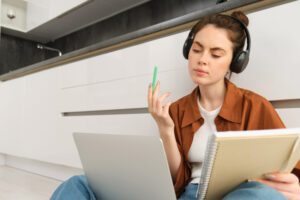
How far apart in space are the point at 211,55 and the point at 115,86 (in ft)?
2.68

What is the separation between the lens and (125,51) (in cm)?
151

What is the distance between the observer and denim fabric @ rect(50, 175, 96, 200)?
731 millimetres

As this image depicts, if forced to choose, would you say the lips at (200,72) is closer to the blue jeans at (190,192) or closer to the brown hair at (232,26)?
the brown hair at (232,26)

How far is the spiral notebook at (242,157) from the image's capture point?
54 centimetres

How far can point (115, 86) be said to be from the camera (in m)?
1.56

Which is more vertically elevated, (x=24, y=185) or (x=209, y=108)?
(x=209, y=108)

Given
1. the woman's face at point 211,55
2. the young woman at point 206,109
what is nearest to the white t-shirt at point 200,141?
the young woman at point 206,109

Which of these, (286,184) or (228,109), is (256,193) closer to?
(286,184)

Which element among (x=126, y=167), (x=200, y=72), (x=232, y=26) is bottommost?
(x=126, y=167)

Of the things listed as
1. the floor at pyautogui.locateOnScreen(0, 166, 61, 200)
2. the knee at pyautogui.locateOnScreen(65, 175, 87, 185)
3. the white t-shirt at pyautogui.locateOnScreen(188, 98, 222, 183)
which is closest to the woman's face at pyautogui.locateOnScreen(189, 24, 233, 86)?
the white t-shirt at pyautogui.locateOnScreen(188, 98, 222, 183)

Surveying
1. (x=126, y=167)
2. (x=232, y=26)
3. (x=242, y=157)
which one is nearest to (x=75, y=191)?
(x=126, y=167)

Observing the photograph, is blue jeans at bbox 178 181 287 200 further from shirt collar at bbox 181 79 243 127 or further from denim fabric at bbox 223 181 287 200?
shirt collar at bbox 181 79 243 127

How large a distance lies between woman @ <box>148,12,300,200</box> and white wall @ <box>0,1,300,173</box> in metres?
0.14

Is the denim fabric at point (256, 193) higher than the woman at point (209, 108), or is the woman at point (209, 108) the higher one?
the woman at point (209, 108)
